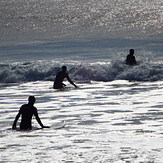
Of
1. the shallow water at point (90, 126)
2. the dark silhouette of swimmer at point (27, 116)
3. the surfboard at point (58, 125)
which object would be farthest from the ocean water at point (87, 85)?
the dark silhouette of swimmer at point (27, 116)

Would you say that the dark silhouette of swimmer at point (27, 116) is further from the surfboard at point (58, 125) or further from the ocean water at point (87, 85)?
the ocean water at point (87, 85)

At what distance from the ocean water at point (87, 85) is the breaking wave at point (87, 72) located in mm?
51

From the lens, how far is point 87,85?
25.5 meters

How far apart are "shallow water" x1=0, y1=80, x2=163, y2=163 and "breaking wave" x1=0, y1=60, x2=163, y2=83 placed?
4232 millimetres

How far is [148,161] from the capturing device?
11453 millimetres

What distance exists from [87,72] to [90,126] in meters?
14.5

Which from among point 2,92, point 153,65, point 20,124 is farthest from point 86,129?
point 153,65

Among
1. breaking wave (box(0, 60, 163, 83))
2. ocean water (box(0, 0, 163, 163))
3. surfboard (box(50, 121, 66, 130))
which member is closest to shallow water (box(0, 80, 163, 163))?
ocean water (box(0, 0, 163, 163))

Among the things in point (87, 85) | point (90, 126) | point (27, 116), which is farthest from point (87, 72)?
point (27, 116)

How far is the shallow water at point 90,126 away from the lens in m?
12.1

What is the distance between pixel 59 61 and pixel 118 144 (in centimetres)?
2256

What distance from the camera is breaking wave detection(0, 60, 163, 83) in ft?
91.9

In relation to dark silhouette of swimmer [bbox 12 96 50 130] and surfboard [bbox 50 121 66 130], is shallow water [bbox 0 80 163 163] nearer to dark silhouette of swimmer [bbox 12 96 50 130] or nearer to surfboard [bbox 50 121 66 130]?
surfboard [bbox 50 121 66 130]

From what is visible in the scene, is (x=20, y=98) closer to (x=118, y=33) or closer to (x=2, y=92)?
(x=2, y=92)
